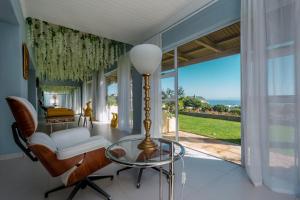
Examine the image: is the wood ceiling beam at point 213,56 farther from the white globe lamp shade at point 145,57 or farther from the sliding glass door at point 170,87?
the white globe lamp shade at point 145,57

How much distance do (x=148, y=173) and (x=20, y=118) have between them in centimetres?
149

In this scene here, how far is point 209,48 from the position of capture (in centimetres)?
394

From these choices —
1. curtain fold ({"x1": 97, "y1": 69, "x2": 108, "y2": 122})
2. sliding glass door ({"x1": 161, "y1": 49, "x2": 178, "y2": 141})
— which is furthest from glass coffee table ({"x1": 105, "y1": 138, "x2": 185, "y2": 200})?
curtain fold ({"x1": 97, "y1": 69, "x2": 108, "y2": 122})

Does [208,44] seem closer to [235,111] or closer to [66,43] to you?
[66,43]

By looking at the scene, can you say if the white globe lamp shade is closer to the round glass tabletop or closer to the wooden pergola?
the round glass tabletop

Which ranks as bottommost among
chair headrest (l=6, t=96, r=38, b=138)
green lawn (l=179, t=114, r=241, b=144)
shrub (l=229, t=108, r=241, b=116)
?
green lawn (l=179, t=114, r=241, b=144)

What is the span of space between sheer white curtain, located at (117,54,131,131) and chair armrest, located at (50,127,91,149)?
9.36 feet

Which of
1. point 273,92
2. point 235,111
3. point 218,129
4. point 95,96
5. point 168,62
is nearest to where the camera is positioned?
point 273,92

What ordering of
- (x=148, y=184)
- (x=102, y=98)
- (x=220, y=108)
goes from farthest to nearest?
(x=220, y=108)
(x=102, y=98)
(x=148, y=184)

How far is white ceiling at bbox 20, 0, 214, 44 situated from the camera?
2701mm

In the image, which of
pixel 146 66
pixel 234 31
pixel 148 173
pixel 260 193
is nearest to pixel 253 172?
pixel 260 193

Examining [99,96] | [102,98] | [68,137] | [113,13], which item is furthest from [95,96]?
[68,137]

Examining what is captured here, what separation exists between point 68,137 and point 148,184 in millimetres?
1031

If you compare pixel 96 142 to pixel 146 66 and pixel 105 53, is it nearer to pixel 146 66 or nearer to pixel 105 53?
pixel 146 66
